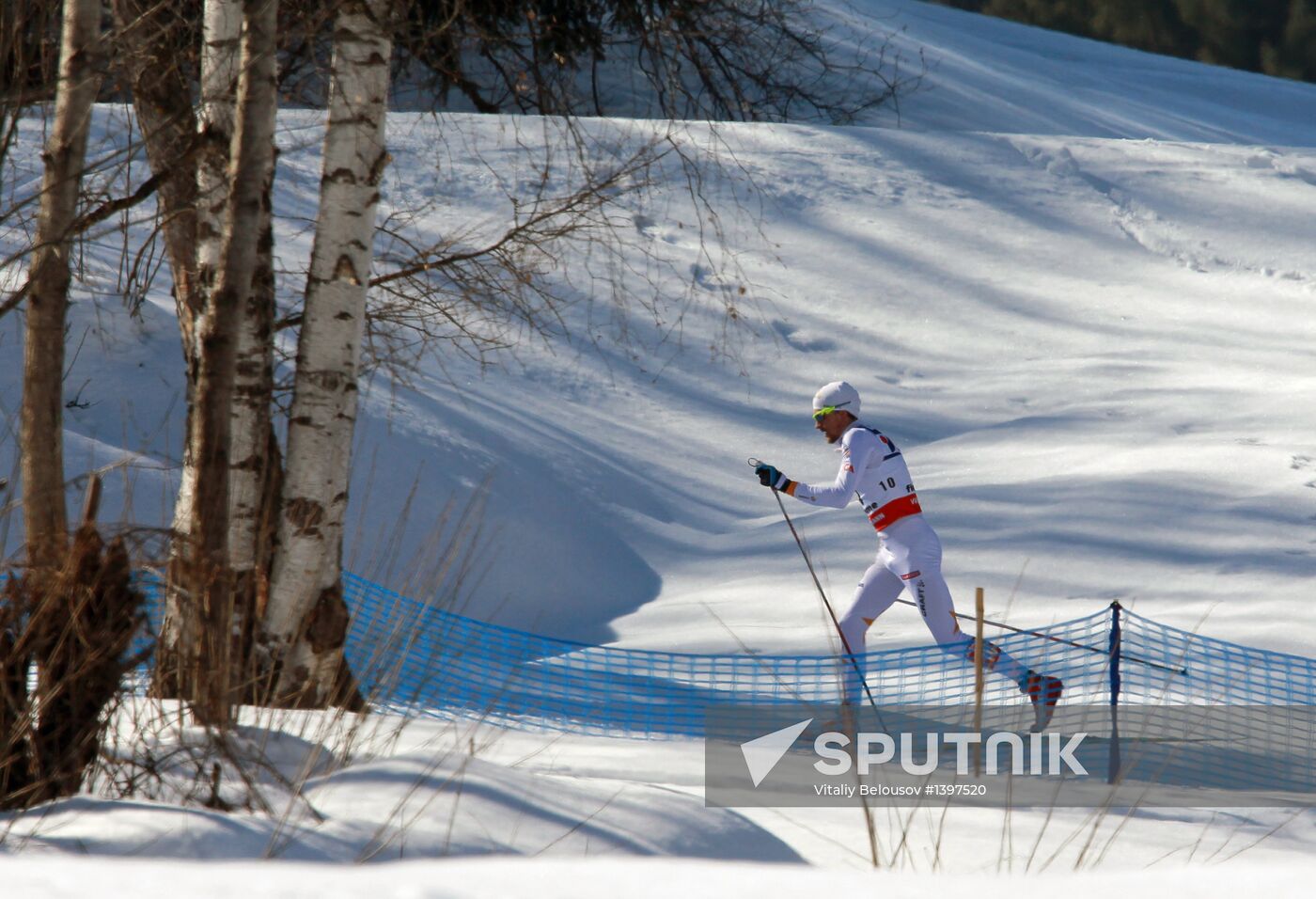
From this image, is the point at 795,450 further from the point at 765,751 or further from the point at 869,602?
the point at 765,751

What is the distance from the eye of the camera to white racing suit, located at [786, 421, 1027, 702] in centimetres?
692

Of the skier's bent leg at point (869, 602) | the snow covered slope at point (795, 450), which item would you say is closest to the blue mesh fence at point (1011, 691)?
the skier's bent leg at point (869, 602)

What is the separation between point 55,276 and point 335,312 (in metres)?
0.98

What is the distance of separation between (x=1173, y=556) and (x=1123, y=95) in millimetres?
20561

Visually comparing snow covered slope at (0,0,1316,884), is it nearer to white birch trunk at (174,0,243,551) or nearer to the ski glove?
white birch trunk at (174,0,243,551)

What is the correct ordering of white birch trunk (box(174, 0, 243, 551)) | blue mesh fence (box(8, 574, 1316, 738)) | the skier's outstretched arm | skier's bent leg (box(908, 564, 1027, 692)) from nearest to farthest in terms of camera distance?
1. white birch trunk (box(174, 0, 243, 551))
2. skier's bent leg (box(908, 564, 1027, 692))
3. the skier's outstretched arm
4. blue mesh fence (box(8, 574, 1316, 738))

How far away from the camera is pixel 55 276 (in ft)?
15.9

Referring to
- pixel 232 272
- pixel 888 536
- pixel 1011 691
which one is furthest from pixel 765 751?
pixel 1011 691

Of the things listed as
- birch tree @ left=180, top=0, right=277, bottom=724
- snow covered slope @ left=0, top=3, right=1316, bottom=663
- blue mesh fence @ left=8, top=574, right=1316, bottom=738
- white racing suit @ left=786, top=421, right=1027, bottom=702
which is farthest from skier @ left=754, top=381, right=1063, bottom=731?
birch tree @ left=180, top=0, right=277, bottom=724

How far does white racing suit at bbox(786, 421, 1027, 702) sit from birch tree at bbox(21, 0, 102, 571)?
340 cm

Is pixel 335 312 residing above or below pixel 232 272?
below

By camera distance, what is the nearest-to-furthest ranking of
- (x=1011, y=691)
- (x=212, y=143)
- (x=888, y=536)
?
1. (x=212, y=143)
2. (x=888, y=536)
3. (x=1011, y=691)

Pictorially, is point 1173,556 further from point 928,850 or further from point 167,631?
point 167,631

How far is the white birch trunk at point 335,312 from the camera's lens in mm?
5289
